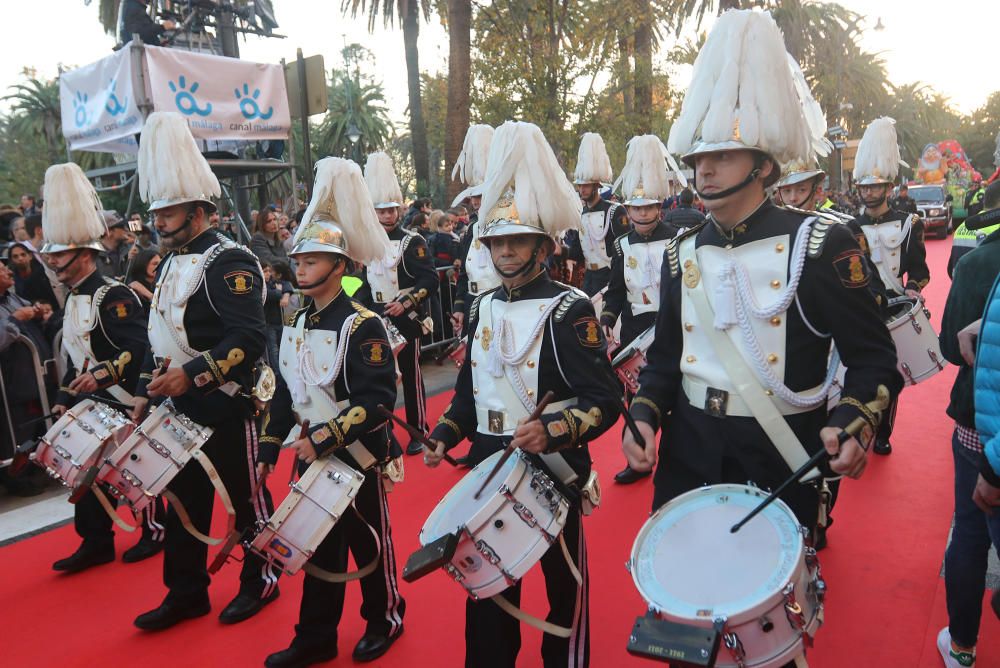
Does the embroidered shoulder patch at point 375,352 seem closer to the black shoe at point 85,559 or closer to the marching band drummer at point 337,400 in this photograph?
the marching band drummer at point 337,400

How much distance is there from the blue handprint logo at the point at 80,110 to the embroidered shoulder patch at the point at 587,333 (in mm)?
6796

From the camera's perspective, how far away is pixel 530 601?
13.1ft

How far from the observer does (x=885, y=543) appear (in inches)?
177

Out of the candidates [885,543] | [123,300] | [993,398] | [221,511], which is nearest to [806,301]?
[993,398]

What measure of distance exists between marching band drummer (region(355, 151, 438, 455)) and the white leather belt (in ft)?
15.0

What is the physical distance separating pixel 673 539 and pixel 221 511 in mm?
4413

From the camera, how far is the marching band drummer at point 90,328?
182 inches

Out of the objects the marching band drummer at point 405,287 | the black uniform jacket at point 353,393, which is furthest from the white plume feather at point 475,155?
the black uniform jacket at point 353,393

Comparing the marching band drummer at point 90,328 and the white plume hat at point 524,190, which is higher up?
the white plume hat at point 524,190

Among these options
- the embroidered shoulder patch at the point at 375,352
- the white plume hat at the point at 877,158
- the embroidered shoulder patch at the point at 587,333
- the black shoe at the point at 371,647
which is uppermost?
the white plume hat at the point at 877,158

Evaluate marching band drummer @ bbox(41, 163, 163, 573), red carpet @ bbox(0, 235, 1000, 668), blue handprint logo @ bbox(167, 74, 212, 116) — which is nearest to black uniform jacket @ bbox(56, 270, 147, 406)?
marching band drummer @ bbox(41, 163, 163, 573)

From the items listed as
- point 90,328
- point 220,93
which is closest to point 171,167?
point 90,328

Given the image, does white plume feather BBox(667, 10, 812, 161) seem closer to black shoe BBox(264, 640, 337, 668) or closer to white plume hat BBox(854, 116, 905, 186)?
black shoe BBox(264, 640, 337, 668)

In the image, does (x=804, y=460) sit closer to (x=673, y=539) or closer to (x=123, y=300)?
(x=673, y=539)
